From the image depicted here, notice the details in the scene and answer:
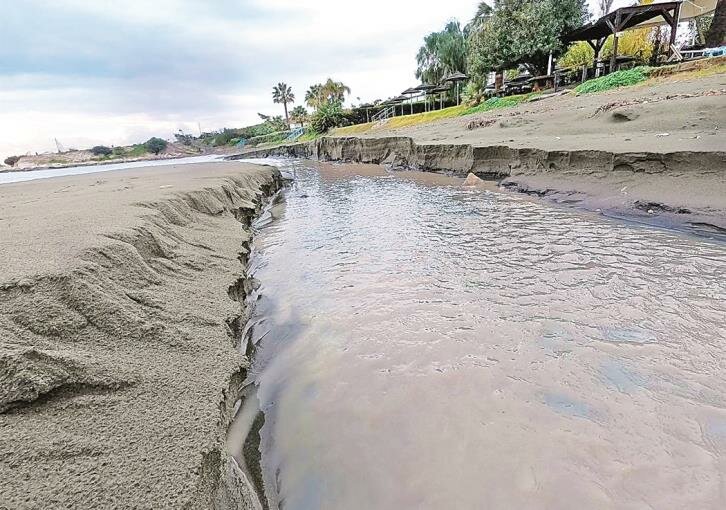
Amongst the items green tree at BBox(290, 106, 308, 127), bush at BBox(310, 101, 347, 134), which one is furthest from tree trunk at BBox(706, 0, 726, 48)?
green tree at BBox(290, 106, 308, 127)

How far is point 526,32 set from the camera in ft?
66.5

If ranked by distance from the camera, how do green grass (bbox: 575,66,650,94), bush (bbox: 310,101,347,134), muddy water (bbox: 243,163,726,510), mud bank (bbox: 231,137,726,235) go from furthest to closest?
bush (bbox: 310,101,347,134) → green grass (bbox: 575,66,650,94) → mud bank (bbox: 231,137,726,235) → muddy water (bbox: 243,163,726,510)

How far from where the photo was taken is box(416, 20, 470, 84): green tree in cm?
3834

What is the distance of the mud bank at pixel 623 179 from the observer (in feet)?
19.1

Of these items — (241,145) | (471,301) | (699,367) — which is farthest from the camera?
(241,145)

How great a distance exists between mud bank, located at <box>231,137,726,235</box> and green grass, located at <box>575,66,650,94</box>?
780 centimetres

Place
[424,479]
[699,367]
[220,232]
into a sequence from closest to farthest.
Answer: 1. [424,479]
2. [699,367]
3. [220,232]

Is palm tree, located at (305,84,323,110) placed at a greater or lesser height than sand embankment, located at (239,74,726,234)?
greater

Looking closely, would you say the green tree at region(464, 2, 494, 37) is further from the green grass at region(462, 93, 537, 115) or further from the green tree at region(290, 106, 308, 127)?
the green tree at region(290, 106, 308, 127)

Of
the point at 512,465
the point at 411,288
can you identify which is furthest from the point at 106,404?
the point at 411,288

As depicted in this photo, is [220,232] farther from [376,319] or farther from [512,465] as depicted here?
[512,465]

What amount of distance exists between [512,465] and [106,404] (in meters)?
1.93

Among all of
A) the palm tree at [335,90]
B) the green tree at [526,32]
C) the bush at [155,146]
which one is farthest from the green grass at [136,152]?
the green tree at [526,32]

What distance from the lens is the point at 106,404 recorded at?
1652 mm
